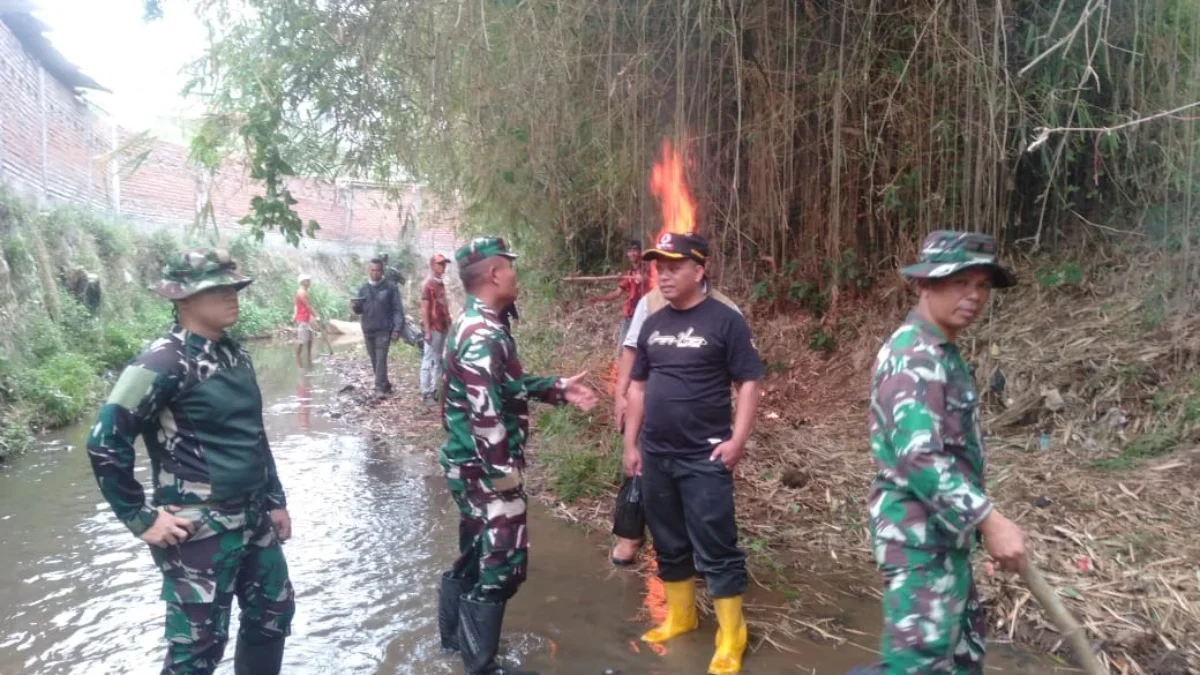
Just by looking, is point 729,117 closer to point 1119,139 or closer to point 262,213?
point 1119,139

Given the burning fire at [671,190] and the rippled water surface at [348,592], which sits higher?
the burning fire at [671,190]

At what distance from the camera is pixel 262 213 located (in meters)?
5.94

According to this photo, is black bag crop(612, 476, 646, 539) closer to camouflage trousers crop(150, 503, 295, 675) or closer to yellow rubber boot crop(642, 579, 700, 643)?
yellow rubber boot crop(642, 579, 700, 643)

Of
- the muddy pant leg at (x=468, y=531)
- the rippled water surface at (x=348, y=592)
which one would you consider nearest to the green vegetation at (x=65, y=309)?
the rippled water surface at (x=348, y=592)

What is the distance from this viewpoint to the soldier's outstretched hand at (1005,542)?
2148mm

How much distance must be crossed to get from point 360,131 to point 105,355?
8.07 meters

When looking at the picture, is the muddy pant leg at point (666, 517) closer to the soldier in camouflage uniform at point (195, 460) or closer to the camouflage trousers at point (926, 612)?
the camouflage trousers at point (926, 612)

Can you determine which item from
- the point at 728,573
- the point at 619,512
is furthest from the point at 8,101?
the point at 728,573

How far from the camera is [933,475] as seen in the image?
7.32 feet

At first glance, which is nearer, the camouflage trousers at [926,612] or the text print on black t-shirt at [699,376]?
the camouflage trousers at [926,612]

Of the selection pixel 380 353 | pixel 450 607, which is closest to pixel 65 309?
pixel 380 353

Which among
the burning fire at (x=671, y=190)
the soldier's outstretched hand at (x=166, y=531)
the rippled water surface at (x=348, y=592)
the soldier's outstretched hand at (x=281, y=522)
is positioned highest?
the burning fire at (x=671, y=190)

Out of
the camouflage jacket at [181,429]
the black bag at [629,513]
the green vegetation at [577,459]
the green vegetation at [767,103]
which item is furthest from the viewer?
the green vegetation at [577,459]

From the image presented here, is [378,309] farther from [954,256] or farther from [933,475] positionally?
[933,475]
